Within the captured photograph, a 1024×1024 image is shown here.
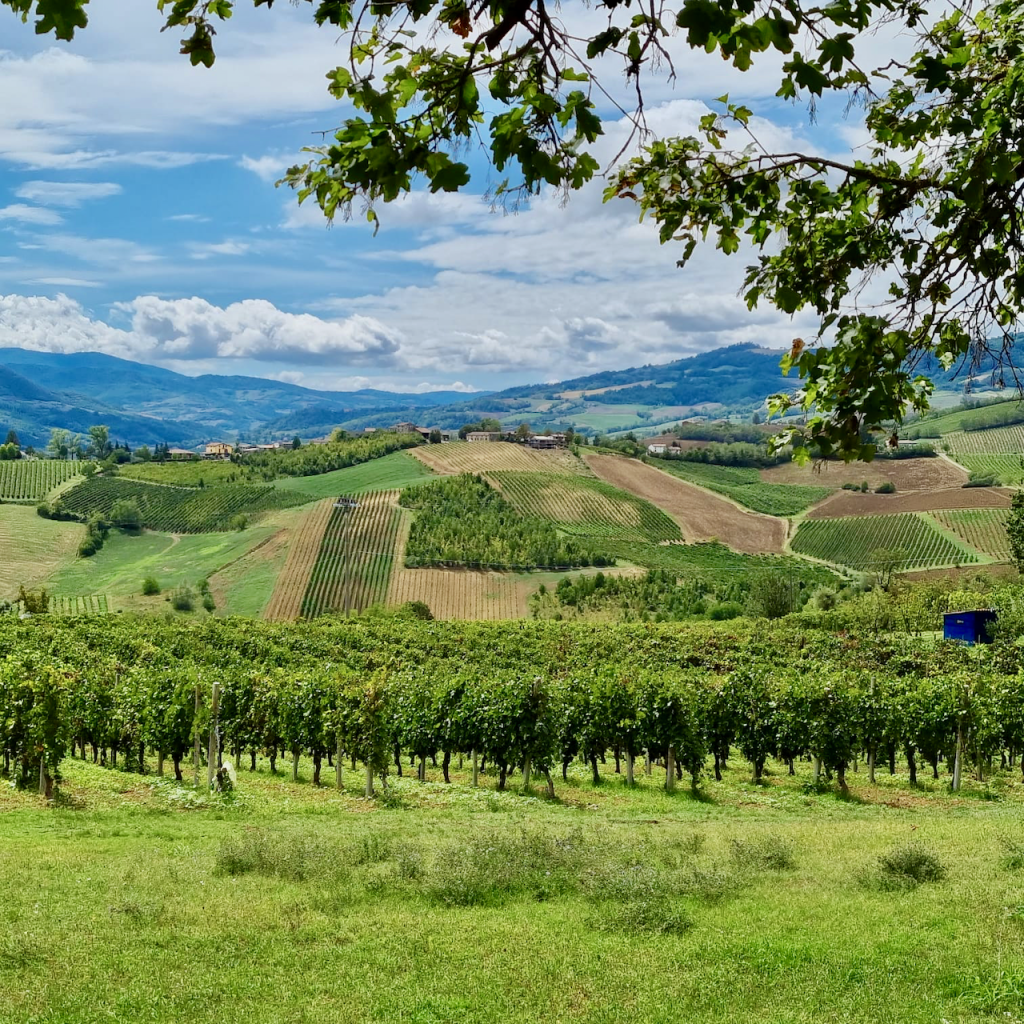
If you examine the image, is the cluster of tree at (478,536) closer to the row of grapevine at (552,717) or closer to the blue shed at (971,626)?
the blue shed at (971,626)

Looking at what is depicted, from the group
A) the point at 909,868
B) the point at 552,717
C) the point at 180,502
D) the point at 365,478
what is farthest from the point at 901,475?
the point at 909,868

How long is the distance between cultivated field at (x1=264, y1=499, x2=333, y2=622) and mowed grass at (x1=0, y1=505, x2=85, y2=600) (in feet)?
87.3

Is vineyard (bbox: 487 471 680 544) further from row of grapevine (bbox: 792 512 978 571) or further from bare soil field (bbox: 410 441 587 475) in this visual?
row of grapevine (bbox: 792 512 978 571)

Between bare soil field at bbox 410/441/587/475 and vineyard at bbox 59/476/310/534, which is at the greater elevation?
bare soil field at bbox 410/441/587/475

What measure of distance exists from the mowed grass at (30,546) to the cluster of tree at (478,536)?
133 feet

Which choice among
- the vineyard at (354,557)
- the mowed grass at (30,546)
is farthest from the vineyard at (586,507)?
the mowed grass at (30,546)

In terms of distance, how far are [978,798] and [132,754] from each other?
24.3 m

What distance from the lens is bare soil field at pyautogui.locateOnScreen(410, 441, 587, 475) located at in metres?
140

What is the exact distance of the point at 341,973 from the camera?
8867 mm

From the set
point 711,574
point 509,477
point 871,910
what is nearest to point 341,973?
point 871,910

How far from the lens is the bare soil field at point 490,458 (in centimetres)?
13966

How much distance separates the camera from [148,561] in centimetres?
10462

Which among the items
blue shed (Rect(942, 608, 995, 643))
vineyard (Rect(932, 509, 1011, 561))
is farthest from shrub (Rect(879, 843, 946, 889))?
vineyard (Rect(932, 509, 1011, 561))

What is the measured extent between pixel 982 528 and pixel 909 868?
111918 millimetres
